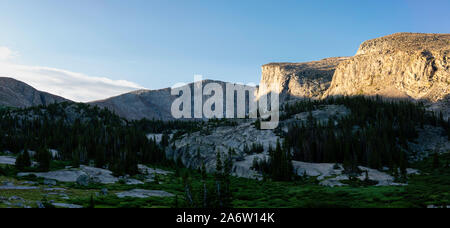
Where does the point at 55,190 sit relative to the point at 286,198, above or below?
above

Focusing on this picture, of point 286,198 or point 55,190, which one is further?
point 286,198

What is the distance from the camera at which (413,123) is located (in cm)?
15100

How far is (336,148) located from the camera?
118500 millimetres

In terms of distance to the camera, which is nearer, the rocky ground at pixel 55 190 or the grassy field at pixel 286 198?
the rocky ground at pixel 55 190

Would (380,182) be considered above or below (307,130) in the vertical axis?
below

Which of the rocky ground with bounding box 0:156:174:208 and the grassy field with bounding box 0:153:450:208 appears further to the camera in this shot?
the grassy field with bounding box 0:153:450:208

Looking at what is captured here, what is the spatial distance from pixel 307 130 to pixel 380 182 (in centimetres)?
7619

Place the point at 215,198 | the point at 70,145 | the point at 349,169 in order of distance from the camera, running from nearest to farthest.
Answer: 1. the point at 215,198
2. the point at 349,169
3. the point at 70,145

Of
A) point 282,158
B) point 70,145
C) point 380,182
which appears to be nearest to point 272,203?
point 380,182
